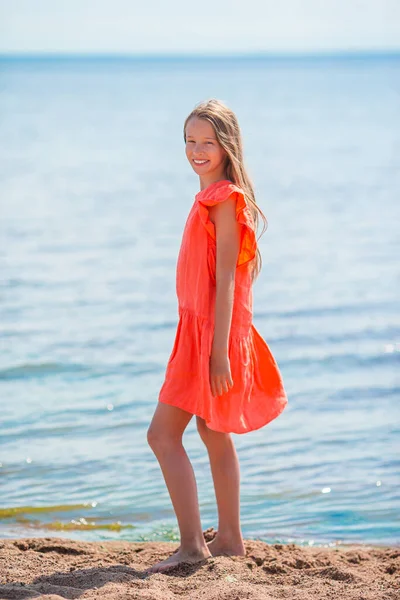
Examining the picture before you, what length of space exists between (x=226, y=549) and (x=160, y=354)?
13.0 feet

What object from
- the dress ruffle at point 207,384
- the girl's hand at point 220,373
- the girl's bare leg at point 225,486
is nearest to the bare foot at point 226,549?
the girl's bare leg at point 225,486

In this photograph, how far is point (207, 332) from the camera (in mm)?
4223

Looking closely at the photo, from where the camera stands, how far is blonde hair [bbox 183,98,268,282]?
169 inches

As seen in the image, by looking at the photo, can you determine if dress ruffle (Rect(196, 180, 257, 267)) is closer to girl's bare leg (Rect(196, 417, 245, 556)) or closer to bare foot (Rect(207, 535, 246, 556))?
girl's bare leg (Rect(196, 417, 245, 556))

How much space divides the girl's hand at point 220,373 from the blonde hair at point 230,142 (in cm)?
44

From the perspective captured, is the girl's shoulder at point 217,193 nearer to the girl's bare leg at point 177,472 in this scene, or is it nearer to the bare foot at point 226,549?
the girl's bare leg at point 177,472

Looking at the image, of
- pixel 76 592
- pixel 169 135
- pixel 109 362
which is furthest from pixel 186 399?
pixel 169 135

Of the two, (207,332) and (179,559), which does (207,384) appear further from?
(179,559)

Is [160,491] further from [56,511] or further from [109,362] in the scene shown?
[109,362]

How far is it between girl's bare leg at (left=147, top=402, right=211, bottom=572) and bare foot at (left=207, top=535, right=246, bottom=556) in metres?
0.20

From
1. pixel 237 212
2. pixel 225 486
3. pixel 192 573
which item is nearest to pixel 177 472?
pixel 225 486

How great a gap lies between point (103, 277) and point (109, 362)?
320 cm

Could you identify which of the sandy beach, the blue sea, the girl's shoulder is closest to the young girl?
the girl's shoulder

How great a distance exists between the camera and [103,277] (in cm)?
1130
